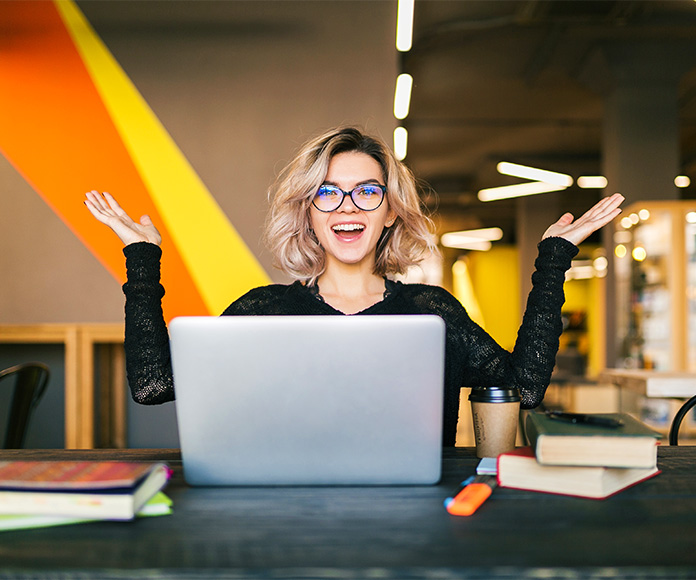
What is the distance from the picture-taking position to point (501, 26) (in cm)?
568

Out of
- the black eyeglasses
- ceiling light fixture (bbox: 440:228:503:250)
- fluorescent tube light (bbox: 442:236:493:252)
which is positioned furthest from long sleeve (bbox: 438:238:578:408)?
fluorescent tube light (bbox: 442:236:493:252)

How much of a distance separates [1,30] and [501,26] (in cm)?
395

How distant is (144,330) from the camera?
5.19 ft

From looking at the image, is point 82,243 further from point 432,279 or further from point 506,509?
point 432,279

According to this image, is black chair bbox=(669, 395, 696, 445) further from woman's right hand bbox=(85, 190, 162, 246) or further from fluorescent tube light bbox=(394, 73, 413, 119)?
fluorescent tube light bbox=(394, 73, 413, 119)

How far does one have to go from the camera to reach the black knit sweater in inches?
62.2

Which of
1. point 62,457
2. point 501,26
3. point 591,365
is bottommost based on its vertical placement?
point 591,365

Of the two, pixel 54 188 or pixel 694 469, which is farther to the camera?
pixel 54 188

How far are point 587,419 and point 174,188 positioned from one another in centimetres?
365

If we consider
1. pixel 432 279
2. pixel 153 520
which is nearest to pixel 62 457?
pixel 153 520

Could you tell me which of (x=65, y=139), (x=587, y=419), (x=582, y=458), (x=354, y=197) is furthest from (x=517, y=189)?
(x=582, y=458)

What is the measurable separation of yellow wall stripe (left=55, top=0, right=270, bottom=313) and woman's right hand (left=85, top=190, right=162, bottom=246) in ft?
8.33

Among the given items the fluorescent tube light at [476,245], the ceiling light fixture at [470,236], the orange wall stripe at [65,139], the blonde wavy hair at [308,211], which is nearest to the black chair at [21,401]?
the blonde wavy hair at [308,211]

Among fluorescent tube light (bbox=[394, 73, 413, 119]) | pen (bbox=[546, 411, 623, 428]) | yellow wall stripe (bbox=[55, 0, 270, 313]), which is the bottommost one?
pen (bbox=[546, 411, 623, 428])
